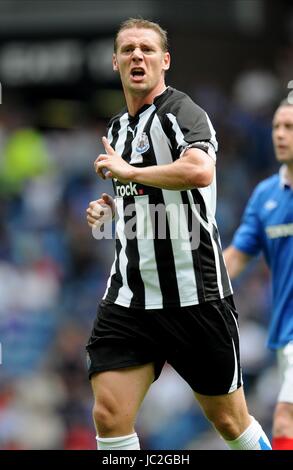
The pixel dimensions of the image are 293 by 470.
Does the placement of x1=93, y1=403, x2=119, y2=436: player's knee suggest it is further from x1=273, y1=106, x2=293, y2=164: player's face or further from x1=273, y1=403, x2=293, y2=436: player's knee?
Answer: x1=273, y1=106, x2=293, y2=164: player's face

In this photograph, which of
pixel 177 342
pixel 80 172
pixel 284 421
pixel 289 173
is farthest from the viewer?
pixel 80 172

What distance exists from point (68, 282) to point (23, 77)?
3769 mm

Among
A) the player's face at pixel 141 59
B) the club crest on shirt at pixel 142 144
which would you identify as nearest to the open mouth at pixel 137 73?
the player's face at pixel 141 59

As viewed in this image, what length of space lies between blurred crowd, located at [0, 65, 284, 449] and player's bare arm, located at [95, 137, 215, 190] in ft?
19.1

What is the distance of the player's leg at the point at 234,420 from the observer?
18.9 feet

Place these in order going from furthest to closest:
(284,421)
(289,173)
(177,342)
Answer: (289,173) < (284,421) < (177,342)

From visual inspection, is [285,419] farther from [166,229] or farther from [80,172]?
[80,172]

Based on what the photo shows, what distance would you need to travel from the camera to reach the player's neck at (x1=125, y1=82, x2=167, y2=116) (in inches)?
226

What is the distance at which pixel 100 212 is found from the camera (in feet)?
18.9

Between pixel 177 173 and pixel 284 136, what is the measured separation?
85.1 inches

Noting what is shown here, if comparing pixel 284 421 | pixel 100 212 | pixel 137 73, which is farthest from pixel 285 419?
pixel 137 73

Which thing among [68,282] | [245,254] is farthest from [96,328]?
[68,282]

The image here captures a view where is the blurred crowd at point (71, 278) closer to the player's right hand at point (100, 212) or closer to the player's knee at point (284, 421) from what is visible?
the player's knee at point (284, 421)

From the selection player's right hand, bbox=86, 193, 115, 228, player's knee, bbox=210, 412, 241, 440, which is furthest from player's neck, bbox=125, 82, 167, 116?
player's knee, bbox=210, 412, 241, 440
